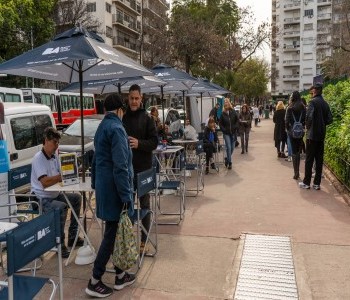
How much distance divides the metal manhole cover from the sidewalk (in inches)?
3.5

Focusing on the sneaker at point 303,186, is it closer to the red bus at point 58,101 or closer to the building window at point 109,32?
the red bus at point 58,101

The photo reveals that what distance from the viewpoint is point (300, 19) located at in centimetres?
9056

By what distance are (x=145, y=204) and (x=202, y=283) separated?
4.28 ft

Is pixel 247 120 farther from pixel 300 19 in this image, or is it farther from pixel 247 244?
Result: pixel 300 19

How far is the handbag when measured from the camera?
3990 millimetres

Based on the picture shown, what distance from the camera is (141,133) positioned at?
206 inches

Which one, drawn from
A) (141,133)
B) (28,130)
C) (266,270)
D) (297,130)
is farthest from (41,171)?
(297,130)

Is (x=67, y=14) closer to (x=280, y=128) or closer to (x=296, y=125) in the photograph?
(x=280, y=128)

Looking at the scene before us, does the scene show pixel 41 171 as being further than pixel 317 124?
No

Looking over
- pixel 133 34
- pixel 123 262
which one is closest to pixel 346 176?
pixel 123 262

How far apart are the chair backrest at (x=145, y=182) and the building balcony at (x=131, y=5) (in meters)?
49.9

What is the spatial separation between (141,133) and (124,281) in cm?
185

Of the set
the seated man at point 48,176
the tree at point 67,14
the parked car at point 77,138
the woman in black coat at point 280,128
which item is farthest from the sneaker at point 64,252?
the tree at point 67,14

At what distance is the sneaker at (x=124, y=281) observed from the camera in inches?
166
